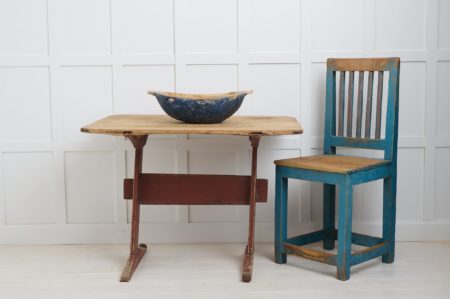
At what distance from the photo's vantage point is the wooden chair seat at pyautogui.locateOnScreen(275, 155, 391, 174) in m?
3.56

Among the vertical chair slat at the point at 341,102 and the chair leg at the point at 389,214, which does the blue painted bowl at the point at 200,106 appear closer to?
the vertical chair slat at the point at 341,102

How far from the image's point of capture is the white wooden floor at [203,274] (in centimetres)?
342

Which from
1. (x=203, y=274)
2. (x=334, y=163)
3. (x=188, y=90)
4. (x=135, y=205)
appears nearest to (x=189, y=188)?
(x=135, y=205)

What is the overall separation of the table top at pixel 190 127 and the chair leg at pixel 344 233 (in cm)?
43

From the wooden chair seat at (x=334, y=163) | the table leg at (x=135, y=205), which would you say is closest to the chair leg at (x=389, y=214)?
the wooden chair seat at (x=334, y=163)

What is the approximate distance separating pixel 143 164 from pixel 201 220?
0.51 meters

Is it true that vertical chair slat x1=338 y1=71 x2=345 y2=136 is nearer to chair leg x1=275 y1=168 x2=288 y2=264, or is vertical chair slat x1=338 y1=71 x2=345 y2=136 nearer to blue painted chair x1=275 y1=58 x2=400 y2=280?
blue painted chair x1=275 y1=58 x2=400 y2=280

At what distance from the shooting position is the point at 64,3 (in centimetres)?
422

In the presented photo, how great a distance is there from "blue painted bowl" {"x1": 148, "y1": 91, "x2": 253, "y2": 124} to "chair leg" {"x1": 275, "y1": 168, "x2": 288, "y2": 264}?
0.50 meters

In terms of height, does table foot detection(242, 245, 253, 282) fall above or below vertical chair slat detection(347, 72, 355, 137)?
below

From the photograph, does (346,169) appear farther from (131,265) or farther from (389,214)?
(131,265)

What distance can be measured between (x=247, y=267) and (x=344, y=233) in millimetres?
539

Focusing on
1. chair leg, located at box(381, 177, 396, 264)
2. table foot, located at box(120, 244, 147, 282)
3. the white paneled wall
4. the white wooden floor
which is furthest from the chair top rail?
table foot, located at box(120, 244, 147, 282)

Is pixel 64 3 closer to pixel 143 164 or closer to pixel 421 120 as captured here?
pixel 143 164
